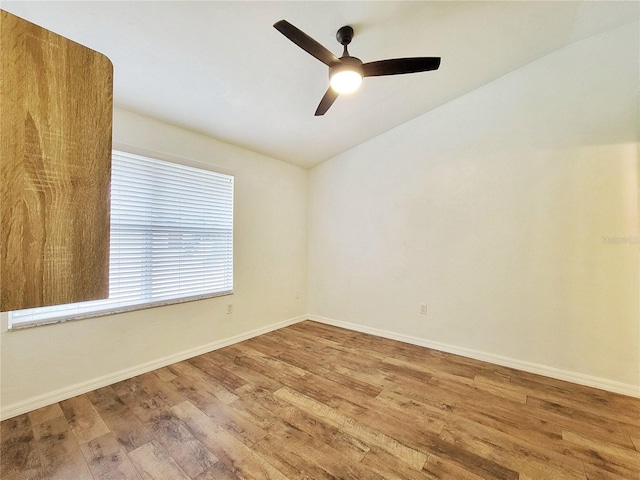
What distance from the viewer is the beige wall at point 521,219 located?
7.23 feet

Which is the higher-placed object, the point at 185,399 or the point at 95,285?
the point at 95,285

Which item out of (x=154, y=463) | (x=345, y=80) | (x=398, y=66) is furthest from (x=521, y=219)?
(x=154, y=463)

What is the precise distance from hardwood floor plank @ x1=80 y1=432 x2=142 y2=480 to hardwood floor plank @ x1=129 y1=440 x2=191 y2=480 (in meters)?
0.03

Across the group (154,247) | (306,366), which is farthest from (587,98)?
(154,247)

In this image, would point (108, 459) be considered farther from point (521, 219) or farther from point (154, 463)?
point (521, 219)

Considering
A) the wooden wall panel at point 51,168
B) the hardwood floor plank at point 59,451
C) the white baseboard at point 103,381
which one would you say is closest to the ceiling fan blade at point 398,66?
the wooden wall panel at point 51,168

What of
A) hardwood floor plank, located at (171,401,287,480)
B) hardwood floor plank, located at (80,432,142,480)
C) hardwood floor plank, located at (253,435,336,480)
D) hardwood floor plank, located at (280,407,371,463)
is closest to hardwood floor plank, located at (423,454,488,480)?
hardwood floor plank, located at (280,407,371,463)

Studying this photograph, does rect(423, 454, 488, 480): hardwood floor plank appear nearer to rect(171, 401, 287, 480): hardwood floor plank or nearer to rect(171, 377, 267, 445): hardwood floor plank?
rect(171, 401, 287, 480): hardwood floor plank

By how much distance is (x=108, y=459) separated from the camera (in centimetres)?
149

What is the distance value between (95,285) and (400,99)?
2991 mm

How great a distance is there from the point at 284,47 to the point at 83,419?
9.71ft

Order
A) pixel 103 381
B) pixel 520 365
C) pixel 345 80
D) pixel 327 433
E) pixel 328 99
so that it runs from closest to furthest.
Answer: pixel 327 433 < pixel 345 80 < pixel 328 99 < pixel 103 381 < pixel 520 365

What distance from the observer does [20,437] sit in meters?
1.65

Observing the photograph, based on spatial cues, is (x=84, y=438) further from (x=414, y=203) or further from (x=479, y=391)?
(x=414, y=203)
